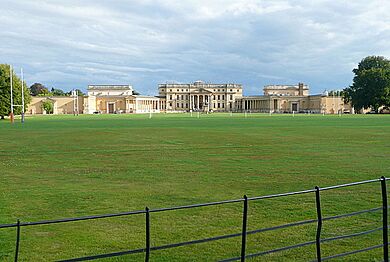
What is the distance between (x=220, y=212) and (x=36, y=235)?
142 inches

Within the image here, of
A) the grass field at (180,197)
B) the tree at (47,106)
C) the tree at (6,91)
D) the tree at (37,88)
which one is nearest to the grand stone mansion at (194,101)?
the tree at (47,106)

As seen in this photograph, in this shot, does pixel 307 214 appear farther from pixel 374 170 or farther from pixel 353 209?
pixel 374 170

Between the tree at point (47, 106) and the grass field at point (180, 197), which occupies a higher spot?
the tree at point (47, 106)

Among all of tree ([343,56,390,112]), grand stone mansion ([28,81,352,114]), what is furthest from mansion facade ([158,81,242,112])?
tree ([343,56,390,112])

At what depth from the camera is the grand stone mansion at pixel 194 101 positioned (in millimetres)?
150000

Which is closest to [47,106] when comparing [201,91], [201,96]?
[201,91]

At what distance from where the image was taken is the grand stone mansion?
150 meters

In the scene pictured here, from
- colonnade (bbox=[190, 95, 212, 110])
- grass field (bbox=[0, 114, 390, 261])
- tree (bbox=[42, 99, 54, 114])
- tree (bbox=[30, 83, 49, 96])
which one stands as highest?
tree (bbox=[30, 83, 49, 96])

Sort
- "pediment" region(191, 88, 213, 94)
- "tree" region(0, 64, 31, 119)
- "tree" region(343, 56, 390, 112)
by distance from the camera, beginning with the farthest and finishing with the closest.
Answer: "pediment" region(191, 88, 213, 94) → "tree" region(343, 56, 390, 112) → "tree" region(0, 64, 31, 119)

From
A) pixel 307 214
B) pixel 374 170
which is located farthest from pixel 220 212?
pixel 374 170

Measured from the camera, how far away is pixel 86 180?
41.4 feet

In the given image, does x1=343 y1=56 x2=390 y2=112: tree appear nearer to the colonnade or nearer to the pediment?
the pediment

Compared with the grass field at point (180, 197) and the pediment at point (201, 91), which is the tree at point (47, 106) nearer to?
the pediment at point (201, 91)

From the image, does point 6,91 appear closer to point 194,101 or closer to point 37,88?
point 194,101
